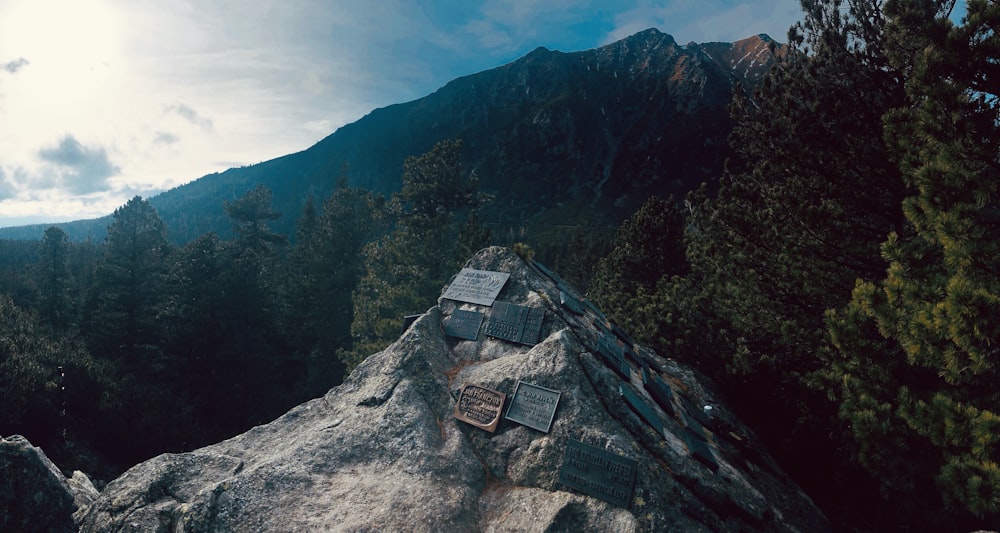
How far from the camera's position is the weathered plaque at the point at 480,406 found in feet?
25.7

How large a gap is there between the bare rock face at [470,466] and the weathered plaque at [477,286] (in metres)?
1.11

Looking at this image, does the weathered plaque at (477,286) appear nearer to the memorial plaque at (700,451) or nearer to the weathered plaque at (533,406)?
the weathered plaque at (533,406)

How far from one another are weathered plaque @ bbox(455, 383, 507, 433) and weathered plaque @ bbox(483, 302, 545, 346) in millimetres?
1559

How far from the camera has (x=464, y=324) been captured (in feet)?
33.9

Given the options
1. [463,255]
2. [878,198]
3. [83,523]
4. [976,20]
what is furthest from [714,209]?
[83,523]

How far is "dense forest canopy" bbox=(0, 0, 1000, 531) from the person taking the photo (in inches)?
217

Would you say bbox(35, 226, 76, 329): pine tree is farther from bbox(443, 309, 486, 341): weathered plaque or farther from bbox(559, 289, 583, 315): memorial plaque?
bbox(559, 289, 583, 315): memorial plaque

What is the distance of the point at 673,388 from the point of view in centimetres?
1088

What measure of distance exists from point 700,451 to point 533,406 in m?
2.98

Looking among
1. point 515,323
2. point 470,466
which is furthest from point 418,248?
point 470,466

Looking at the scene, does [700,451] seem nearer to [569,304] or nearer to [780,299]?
[569,304]

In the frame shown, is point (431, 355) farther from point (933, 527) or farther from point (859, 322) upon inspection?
point (933, 527)

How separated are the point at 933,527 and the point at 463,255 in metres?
17.4

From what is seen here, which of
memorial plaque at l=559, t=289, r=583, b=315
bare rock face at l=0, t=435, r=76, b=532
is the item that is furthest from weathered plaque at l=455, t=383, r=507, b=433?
bare rock face at l=0, t=435, r=76, b=532
